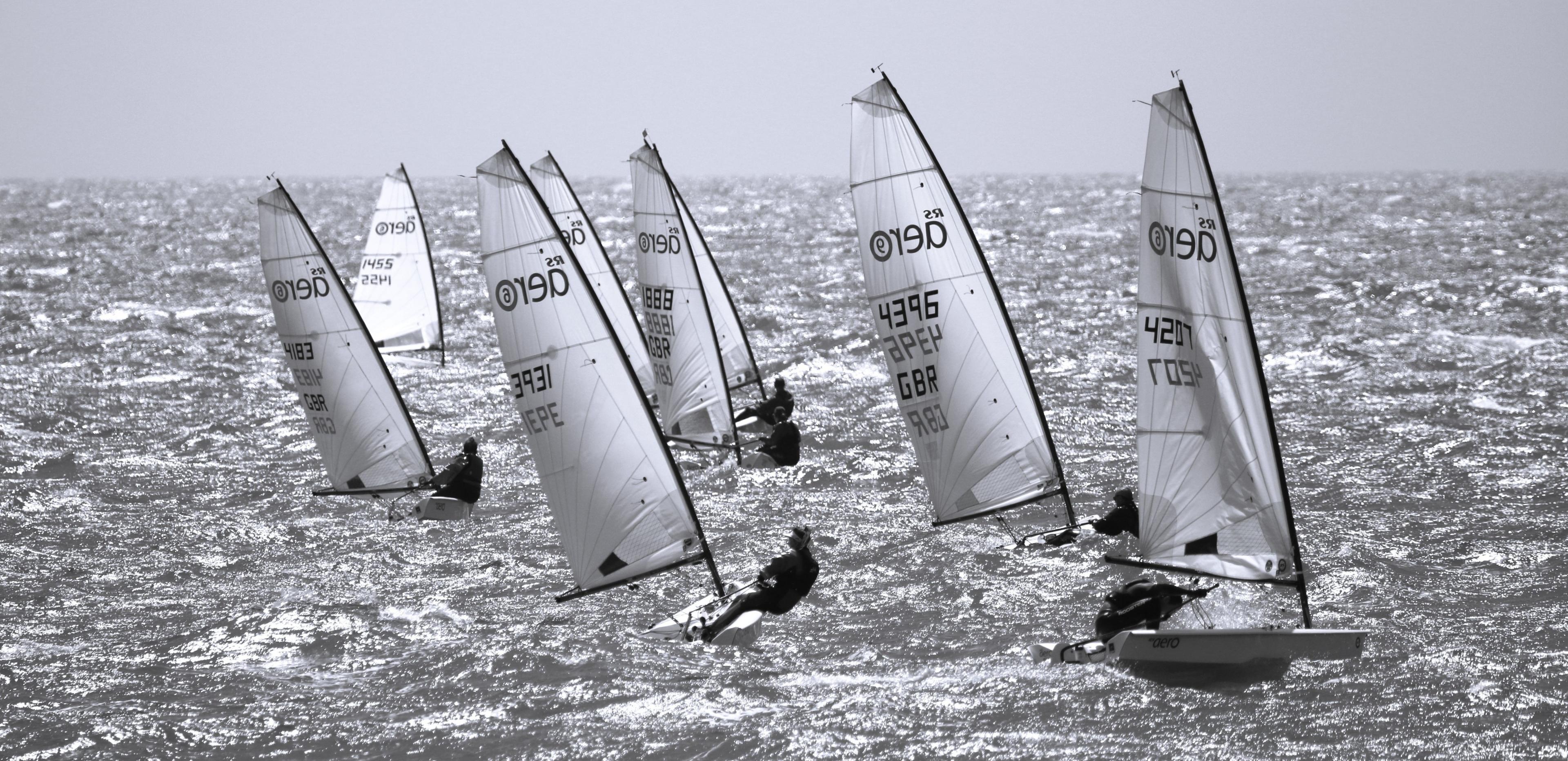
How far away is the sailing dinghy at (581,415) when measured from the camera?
14781mm

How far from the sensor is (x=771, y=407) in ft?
77.2

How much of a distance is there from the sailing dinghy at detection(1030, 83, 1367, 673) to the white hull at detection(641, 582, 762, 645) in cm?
292

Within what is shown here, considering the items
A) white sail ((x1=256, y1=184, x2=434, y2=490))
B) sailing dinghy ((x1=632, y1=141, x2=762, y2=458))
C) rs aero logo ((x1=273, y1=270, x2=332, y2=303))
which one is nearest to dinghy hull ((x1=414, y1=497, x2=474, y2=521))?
white sail ((x1=256, y1=184, x2=434, y2=490))

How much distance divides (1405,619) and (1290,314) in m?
26.1

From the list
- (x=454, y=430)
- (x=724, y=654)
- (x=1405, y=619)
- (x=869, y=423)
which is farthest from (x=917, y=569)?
(x=454, y=430)

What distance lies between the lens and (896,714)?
13016mm

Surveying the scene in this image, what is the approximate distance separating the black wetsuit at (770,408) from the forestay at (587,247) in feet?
5.62

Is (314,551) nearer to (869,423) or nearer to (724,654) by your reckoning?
(724,654)

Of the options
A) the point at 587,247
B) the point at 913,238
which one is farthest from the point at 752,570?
the point at 587,247

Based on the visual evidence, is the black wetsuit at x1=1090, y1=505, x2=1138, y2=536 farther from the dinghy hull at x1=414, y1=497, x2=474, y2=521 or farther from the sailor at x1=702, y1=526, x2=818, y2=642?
the dinghy hull at x1=414, y1=497, x2=474, y2=521

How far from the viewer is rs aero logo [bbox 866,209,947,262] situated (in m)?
15.8

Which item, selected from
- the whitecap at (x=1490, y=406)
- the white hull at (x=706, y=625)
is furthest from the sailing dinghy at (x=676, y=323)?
the whitecap at (x=1490, y=406)

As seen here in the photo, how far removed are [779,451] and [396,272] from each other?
13.8 meters

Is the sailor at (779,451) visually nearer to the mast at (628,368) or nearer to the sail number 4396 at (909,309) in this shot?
the sail number 4396 at (909,309)
